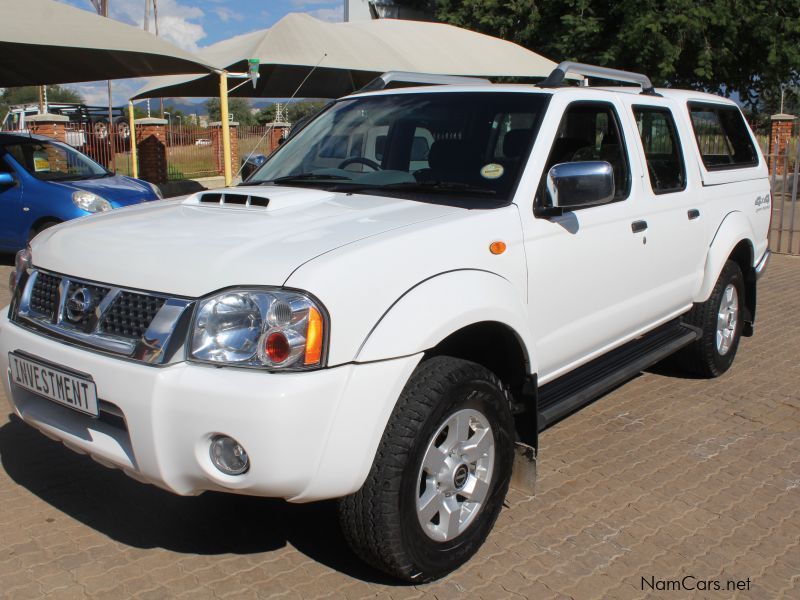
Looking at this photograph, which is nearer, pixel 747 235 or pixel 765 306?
pixel 747 235

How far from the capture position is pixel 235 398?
2.36 metres

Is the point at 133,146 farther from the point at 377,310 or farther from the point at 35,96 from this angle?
the point at 35,96

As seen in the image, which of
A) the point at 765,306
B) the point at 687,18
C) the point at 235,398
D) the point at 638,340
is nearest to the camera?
the point at 235,398

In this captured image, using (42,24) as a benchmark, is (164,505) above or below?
below

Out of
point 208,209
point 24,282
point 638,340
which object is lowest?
point 638,340

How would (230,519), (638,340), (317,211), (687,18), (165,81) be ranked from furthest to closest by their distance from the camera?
(687,18) → (165,81) → (638,340) → (230,519) → (317,211)

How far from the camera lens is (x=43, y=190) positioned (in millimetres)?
9344

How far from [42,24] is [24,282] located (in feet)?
27.9

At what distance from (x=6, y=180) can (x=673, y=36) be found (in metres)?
14.6

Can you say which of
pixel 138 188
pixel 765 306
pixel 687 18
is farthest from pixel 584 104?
pixel 687 18

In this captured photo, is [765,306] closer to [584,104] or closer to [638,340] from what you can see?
[638,340]

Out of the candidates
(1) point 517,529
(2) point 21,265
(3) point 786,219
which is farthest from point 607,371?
(3) point 786,219

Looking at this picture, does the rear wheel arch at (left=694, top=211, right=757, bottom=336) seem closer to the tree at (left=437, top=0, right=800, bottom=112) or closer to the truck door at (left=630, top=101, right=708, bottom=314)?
the truck door at (left=630, top=101, right=708, bottom=314)

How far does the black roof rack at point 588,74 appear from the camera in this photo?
389 centimetres
